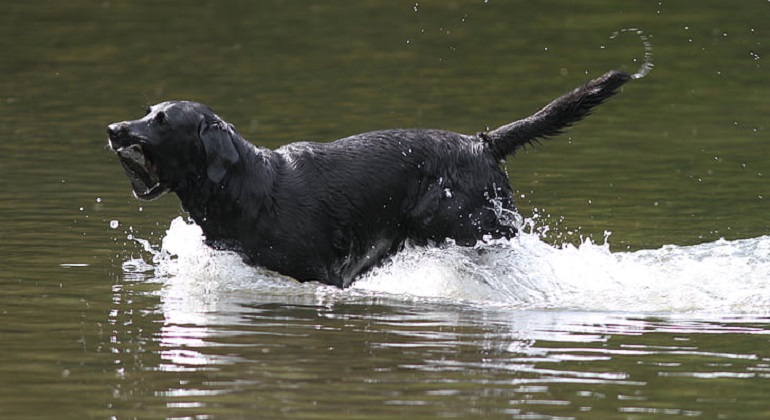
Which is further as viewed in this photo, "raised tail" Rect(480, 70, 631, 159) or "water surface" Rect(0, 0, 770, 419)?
"raised tail" Rect(480, 70, 631, 159)

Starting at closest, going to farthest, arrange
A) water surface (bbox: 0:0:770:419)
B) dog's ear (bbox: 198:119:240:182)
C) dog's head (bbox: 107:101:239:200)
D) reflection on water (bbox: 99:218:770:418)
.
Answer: reflection on water (bbox: 99:218:770:418) < water surface (bbox: 0:0:770:419) < dog's head (bbox: 107:101:239:200) < dog's ear (bbox: 198:119:240:182)

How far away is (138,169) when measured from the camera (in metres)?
7.98

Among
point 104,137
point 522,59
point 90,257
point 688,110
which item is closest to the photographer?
point 90,257

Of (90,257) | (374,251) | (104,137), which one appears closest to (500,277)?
(374,251)

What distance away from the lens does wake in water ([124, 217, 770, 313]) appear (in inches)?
319

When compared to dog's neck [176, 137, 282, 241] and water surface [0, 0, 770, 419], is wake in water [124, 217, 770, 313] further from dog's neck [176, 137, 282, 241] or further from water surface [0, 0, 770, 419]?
dog's neck [176, 137, 282, 241]

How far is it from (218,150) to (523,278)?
1.88m

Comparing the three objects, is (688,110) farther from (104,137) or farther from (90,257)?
(90,257)

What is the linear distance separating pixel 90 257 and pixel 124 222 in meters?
1.16

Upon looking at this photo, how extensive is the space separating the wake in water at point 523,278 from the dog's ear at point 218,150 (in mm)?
549

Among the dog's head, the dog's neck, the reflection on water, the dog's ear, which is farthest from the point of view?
the dog's neck

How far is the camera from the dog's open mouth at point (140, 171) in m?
7.83

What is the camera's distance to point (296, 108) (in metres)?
15.6

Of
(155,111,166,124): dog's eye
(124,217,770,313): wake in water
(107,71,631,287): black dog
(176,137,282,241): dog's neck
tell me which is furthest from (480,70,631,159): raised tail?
(155,111,166,124): dog's eye
